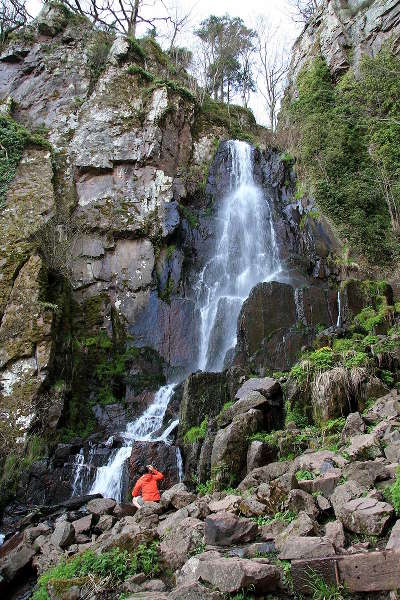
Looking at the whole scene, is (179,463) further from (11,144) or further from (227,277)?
(11,144)

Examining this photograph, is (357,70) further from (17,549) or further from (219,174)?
(17,549)

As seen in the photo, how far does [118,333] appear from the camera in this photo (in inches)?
669

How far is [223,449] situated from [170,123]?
1766 centimetres

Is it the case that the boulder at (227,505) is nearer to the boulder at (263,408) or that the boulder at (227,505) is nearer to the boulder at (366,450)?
the boulder at (366,450)

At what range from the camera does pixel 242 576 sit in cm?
353

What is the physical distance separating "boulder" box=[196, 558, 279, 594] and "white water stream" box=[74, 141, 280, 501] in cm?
658

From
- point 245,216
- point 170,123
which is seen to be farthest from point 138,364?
point 170,123

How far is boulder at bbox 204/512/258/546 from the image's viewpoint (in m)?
4.57

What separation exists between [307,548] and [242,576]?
0.60m

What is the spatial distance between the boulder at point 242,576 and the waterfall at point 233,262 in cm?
1037

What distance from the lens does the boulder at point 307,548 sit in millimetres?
3658

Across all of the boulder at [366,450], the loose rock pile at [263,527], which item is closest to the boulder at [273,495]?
the loose rock pile at [263,527]

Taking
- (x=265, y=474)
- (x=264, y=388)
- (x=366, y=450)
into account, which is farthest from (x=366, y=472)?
(x=264, y=388)

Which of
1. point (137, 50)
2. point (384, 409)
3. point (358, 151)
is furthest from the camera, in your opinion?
point (137, 50)
